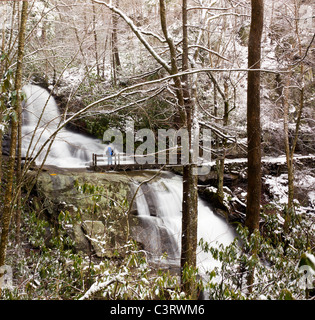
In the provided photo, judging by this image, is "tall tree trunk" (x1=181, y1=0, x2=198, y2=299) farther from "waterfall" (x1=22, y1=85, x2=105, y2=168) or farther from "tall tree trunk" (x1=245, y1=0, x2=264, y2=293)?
"waterfall" (x1=22, y1=85, x2=105, y2=168)

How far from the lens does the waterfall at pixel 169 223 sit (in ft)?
27.0

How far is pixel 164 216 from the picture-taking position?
9531mm

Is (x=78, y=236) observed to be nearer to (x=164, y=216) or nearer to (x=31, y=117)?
(x=164, y=216)

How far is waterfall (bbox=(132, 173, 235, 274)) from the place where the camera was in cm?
824

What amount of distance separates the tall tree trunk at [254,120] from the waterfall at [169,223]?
10.2 ft

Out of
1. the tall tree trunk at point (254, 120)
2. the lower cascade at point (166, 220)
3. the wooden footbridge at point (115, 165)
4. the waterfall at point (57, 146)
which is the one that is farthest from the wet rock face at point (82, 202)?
the waterfall at point (57, 146)

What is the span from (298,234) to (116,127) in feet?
39.7

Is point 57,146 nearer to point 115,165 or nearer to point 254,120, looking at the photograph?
point 115,165

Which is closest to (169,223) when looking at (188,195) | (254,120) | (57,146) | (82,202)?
(82,202)

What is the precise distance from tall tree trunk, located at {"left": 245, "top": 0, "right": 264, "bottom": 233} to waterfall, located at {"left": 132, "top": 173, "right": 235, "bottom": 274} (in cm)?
310

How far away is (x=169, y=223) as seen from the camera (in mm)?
9242

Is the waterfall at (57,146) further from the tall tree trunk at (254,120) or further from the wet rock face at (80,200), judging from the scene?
the tall tree trunk at (254,120)
